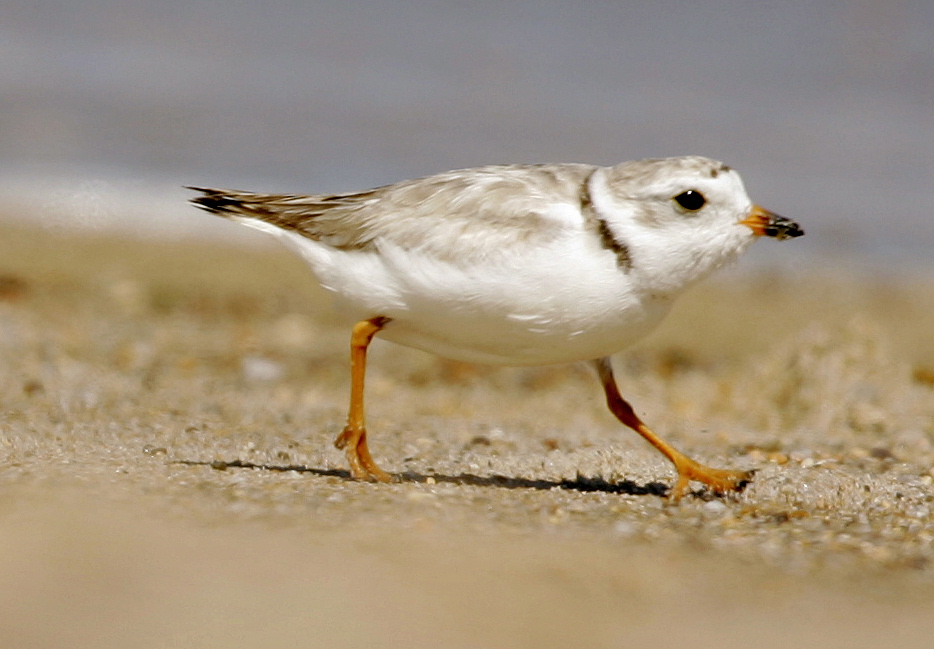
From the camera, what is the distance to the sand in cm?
338

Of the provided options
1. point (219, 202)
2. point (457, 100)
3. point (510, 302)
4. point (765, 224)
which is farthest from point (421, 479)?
point (457, 100)

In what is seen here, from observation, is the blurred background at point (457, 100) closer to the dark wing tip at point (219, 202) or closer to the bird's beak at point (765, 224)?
the dark wing tip at point (219, 202)

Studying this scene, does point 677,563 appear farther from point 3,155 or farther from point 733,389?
point 3,155

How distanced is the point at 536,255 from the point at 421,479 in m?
1.10

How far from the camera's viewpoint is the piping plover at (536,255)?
15.1 feet

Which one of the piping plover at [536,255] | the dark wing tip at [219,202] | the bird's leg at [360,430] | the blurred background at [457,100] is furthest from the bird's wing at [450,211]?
the blurred background at [457,100]

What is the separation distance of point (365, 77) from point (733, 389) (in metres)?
8.62

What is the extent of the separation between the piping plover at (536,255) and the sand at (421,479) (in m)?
0.59

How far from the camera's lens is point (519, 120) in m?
14.1

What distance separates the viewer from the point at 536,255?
181 inches

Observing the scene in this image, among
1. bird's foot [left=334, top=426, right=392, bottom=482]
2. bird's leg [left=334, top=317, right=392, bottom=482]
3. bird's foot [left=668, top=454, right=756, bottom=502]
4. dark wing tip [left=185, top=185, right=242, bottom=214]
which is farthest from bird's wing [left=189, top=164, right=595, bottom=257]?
bird's foot [left=668, top=454, right=756, bottom=502]

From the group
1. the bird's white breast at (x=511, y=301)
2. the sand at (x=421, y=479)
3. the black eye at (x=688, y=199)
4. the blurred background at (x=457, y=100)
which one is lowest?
the sand at (x=421, y=479)

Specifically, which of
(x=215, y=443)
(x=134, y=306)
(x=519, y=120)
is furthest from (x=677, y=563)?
(x=519, y=120)

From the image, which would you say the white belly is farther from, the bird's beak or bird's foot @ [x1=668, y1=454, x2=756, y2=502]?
bird's foot @ [x1=668, y1=454, x2=756, y2=502]
